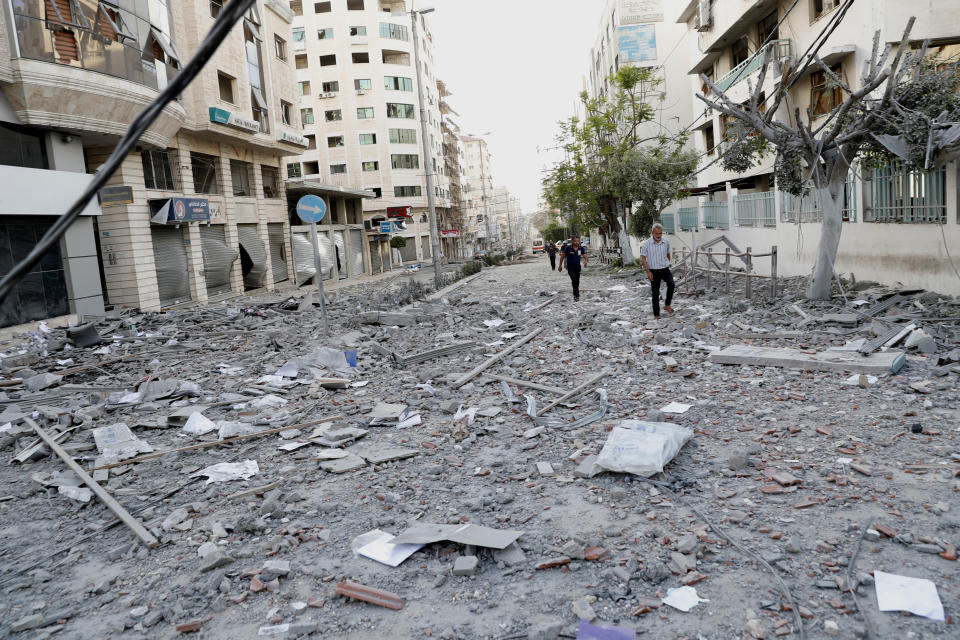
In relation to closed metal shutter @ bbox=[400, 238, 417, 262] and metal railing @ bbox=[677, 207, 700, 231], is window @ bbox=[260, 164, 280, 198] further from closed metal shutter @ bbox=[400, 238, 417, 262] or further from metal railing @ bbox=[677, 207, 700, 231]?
closed metal shutter @ bbox=[400, 238, 417, 262]

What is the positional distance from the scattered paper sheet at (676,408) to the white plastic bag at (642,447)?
1.10m

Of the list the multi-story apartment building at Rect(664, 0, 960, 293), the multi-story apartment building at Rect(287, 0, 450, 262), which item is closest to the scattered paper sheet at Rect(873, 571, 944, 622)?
the multi-story apartment building at Rect(664, 0, 960, 293)

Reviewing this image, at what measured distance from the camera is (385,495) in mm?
4973

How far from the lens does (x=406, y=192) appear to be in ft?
208

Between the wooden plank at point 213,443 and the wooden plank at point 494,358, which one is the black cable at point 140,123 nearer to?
the wooden plank at point 213,443

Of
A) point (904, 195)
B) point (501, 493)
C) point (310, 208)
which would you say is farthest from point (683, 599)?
point (904, 195)

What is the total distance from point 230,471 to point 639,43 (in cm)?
4316

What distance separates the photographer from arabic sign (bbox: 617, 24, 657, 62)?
41969 millimetres

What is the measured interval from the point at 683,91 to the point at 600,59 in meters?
15.7

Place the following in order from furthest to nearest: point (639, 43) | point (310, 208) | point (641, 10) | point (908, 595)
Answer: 1. point (639, 43)
2. point (641, 10)
3. point (310, 208)
4. point (908, 595)

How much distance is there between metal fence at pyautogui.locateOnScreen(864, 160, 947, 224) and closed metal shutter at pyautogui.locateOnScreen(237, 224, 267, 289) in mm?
22451

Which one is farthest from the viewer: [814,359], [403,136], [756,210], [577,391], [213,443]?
[403,136]

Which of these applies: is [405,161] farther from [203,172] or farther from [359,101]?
[203,172]

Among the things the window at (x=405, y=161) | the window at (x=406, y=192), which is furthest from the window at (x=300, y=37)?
the window at (x=406, y=192)
